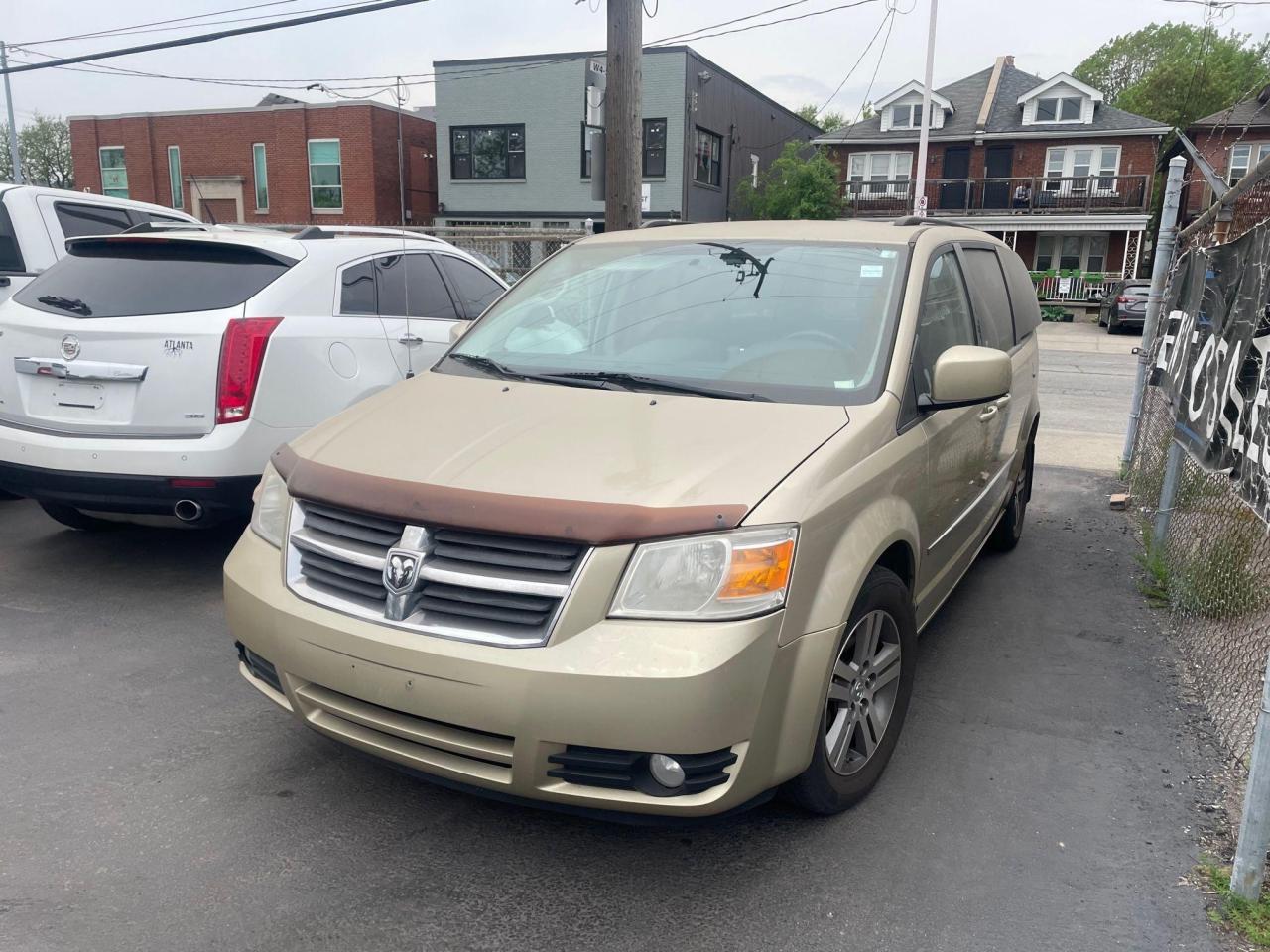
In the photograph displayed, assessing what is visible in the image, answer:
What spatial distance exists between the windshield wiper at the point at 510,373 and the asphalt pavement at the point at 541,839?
56.9 inches

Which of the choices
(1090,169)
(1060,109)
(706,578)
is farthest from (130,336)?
(1060,109)

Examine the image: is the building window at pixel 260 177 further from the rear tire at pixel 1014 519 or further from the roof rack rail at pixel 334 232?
the rear tire at pixel 1014 519

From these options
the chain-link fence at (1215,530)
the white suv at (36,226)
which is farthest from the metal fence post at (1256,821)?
the white suv at (36,226)

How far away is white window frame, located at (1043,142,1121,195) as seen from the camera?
36.1 metres

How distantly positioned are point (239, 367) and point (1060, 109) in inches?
1552

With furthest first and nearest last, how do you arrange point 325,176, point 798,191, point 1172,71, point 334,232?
point 1172,71, point 325,176, point 798,191, point 334,232

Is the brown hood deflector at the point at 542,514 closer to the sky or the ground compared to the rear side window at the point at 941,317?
closer to the ground

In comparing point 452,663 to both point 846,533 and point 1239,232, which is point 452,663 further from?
point 1239,232

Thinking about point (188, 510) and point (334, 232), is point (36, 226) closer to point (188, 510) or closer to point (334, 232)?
point (334, 232)

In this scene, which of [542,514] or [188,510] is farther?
[188,510]

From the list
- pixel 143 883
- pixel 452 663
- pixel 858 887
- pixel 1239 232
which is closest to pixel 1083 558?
pixel 1239 232

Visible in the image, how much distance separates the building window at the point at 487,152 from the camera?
31.6m

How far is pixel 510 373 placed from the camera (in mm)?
3709

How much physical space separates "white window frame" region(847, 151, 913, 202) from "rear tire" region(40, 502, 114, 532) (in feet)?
117
